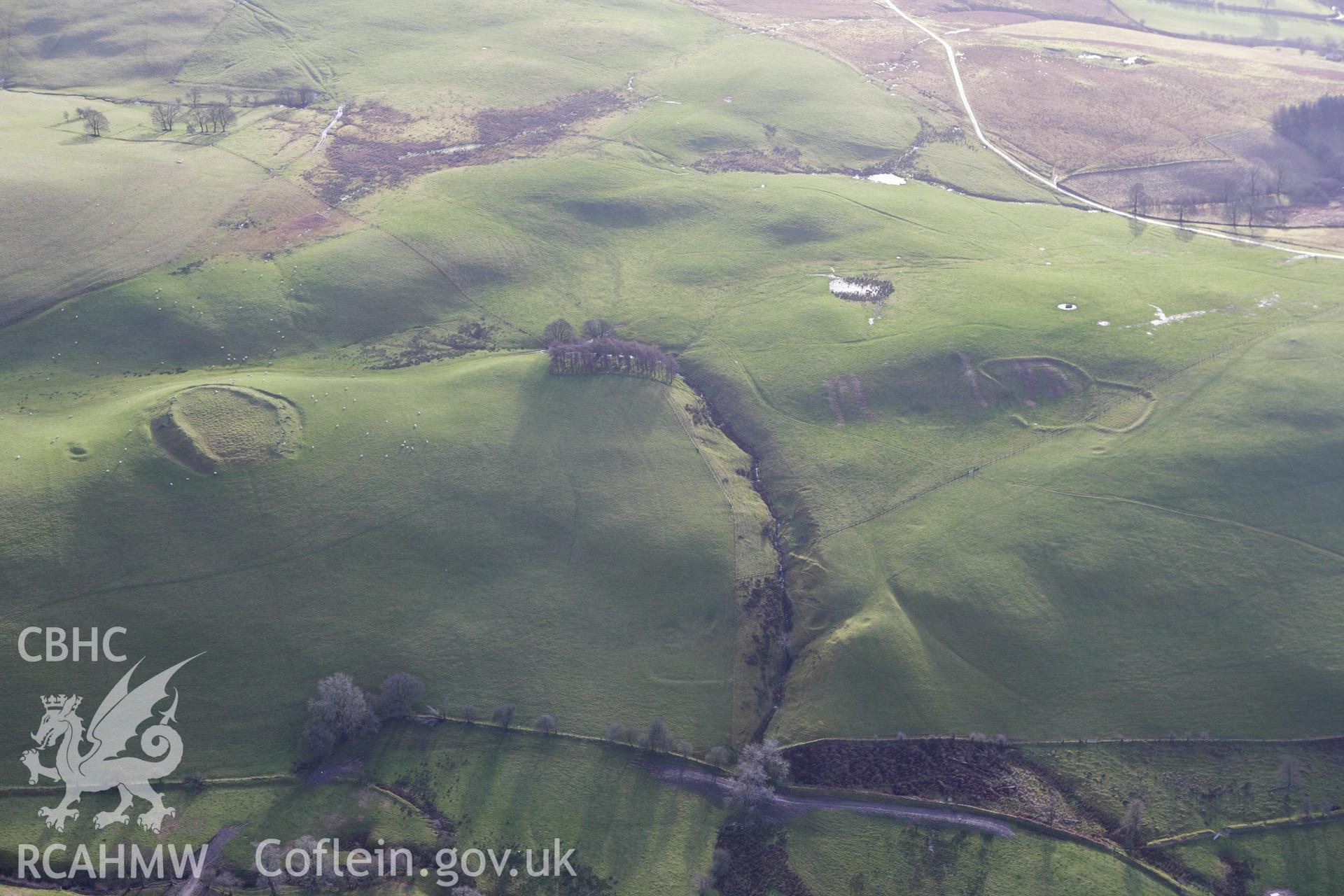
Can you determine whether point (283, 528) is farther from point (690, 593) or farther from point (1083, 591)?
point (1083, 591)

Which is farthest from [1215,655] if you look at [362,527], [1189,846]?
[362,527]

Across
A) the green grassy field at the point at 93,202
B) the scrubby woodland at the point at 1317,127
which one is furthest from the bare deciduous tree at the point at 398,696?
the scrubby woodland at the point at 1317,127

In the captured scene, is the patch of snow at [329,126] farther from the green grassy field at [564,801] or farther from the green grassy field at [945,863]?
the green grassy field at [945,863]

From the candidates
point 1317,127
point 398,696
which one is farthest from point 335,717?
point 1317,127

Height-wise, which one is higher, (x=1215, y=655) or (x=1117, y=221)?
(x=1117, y=221)

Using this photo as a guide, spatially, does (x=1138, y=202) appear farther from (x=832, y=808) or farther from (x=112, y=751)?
(x=112, y=751)

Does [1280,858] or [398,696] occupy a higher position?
[1280,858]
